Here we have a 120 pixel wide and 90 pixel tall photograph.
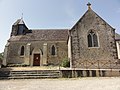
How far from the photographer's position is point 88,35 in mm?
20438

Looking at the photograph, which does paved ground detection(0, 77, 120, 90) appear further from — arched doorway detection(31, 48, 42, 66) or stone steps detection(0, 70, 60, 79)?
arched doorway detection(31, 48, 42, 66)

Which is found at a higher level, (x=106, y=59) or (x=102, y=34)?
(x=102, y=34)

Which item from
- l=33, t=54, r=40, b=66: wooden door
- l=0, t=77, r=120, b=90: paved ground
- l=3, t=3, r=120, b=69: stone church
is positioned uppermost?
l=3, t=3, r=120, b=69: stone church

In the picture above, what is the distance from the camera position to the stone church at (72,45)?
1927 centimetres

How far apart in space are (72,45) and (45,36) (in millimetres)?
9654

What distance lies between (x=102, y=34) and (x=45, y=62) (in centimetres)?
1116

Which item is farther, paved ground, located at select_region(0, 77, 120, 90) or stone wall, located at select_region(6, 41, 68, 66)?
stone wall, located at select_region(6, 41, 68, 66)

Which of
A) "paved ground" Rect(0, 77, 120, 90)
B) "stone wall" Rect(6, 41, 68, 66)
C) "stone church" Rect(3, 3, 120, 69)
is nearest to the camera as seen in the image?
"paved ground" Rect(0, 77, 120, 90)

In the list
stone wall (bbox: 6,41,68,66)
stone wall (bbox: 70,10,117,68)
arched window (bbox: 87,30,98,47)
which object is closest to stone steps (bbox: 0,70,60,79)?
stone wall (bbox: 70,10,117,68)

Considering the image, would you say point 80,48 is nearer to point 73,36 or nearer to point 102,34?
point 73,36

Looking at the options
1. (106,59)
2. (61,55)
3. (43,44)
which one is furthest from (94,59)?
(43,44)

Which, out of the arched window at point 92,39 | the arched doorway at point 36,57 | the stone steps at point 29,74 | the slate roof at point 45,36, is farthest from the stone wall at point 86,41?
the arched doorway at point 36,57

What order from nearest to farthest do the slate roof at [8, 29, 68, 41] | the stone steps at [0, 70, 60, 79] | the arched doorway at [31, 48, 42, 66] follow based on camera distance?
the stone steps at [0, 70, 60, 79] → the arched doorway at [31, 48, 42, 66] → the slate roof at [8, 29, 68, 41]

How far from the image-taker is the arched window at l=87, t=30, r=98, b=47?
20.1 meters
